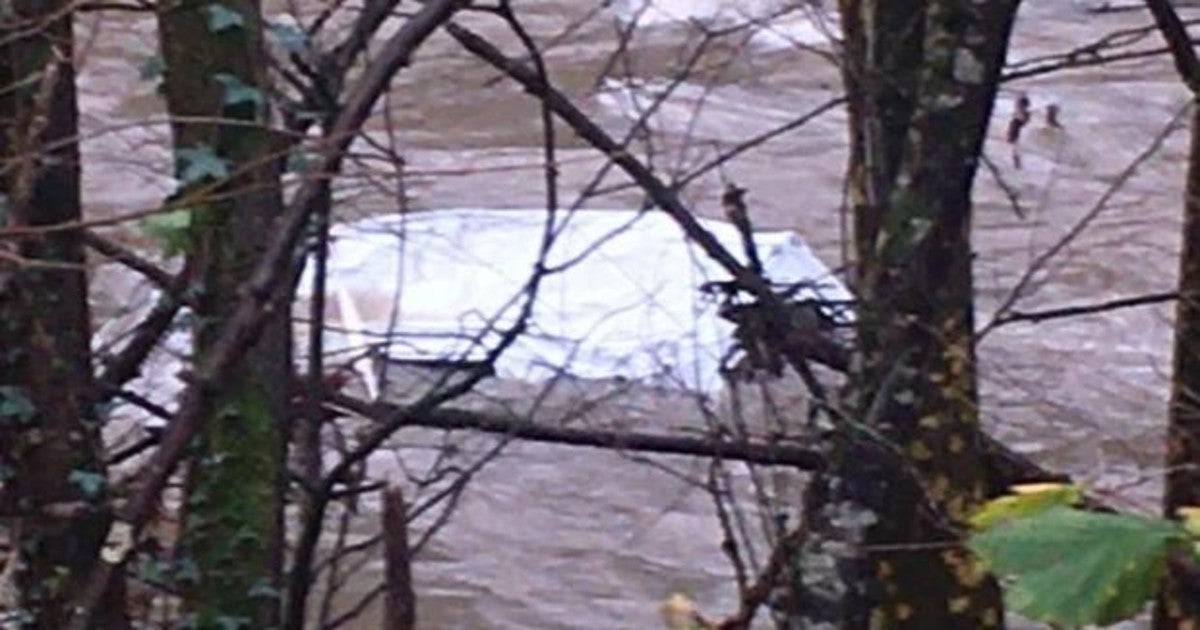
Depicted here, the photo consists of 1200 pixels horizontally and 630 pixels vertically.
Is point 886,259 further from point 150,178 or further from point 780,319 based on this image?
point 150,178

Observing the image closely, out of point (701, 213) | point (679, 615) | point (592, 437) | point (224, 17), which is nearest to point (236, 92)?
point (224, 17)

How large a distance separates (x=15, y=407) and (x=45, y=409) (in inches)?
1.3

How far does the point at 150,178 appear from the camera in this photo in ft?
12.6

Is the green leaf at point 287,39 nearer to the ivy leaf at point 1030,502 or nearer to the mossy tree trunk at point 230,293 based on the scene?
the mossy tree trunk at point 230,293

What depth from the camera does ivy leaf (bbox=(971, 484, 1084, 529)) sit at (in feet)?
4.82

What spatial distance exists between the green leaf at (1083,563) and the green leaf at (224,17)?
1.42 metres

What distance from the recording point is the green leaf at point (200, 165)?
2680 millimetres

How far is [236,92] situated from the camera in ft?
8.83

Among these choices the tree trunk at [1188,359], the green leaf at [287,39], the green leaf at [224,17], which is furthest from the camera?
the tree trunk at [1188,359]

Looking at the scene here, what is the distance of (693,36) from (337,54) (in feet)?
7.40

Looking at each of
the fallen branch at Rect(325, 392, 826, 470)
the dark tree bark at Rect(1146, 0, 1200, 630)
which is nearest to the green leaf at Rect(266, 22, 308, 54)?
the fallen branch at Rect(325, 392, 826, 470)

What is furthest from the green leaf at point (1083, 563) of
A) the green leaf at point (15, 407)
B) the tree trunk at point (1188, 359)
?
the tree trunk at point (1188, 359)

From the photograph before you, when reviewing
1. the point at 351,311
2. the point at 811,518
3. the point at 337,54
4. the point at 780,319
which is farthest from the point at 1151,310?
the point at 337,54

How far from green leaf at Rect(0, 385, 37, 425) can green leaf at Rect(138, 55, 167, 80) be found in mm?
416
